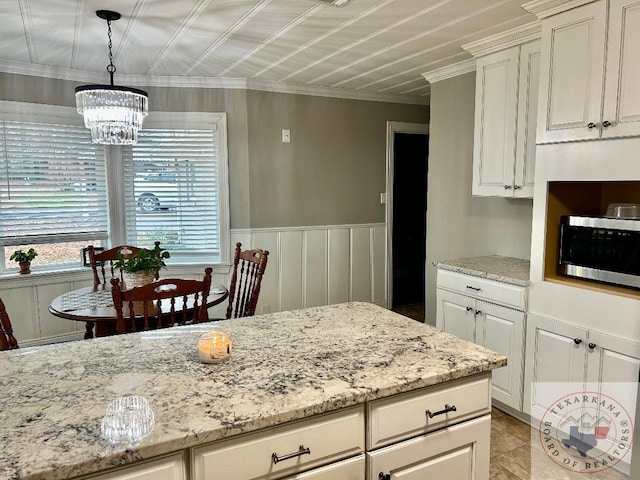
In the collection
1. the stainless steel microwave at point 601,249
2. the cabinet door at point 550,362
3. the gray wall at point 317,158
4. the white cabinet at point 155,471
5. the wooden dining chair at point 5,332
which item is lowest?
the cabinet door at point 550,362

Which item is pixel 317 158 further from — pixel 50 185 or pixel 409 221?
pixel 50 185

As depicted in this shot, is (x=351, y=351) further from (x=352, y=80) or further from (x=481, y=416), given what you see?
(x=352, y=80)

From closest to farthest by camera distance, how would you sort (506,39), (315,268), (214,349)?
1. (214,349)
2. (506,39)
3. (315,268)

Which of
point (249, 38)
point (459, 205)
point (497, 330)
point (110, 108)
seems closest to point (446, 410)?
point (497, 330)

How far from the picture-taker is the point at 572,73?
239cm

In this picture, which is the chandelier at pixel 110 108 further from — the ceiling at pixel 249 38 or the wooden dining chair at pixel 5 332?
the wooden dining chair at pixel 5 332

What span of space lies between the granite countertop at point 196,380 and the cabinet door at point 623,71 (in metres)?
1.40

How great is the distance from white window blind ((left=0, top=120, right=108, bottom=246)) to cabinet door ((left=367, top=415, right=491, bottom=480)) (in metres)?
3.74

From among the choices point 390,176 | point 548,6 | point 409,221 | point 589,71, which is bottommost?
point 409,221

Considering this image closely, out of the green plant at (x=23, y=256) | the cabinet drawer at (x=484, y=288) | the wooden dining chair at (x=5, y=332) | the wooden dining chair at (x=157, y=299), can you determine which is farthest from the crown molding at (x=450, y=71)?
the green plant at (x=23, y=256)

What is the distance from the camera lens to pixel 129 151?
14.2 ft

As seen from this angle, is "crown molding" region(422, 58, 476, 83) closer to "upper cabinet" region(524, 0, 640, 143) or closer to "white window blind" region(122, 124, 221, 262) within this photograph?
"upper cabinet" region(524, 0, 640, 143)

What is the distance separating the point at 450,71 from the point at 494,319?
2.10 metres

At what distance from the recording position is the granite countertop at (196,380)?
997 mm
